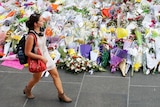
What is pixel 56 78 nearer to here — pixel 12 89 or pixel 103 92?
pixel 103 92

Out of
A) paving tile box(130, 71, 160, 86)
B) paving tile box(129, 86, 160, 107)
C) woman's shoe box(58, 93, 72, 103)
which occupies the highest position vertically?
woman's shoe box(58, 93, 72, 103)

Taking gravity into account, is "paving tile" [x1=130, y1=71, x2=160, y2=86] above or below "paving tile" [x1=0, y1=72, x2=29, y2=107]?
below

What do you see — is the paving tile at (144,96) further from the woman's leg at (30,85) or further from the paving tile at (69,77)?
the woman's leg at (30,85)

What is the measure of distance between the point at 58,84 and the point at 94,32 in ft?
5.96

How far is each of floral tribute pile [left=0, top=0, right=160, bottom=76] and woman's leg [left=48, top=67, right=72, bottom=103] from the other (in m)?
0.77

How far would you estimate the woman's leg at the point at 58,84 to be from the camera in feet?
15.5

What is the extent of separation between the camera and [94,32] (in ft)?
20.9

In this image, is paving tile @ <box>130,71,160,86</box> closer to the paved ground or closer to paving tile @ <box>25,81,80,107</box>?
the paved ground

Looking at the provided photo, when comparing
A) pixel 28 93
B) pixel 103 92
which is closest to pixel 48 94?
pixel 28 93

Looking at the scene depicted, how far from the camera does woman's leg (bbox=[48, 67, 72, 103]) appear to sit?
4721mm

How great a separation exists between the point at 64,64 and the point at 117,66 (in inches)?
31.3

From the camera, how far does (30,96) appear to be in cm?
505

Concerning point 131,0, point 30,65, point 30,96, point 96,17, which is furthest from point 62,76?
point 131,0

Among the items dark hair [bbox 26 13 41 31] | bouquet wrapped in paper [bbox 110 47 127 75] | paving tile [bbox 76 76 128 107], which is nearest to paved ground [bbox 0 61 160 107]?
paving tile [bbox 76 76 128 107]
